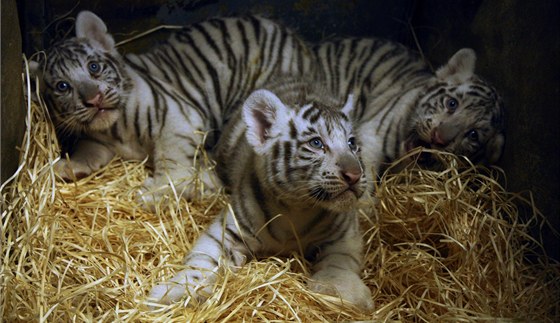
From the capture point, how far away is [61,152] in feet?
12.5

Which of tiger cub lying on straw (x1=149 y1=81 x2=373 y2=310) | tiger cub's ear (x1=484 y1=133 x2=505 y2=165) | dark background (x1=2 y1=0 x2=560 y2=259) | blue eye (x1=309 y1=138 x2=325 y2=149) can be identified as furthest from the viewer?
tiger cub's ear (x1=484 y1=133 x2=505 y2=165)

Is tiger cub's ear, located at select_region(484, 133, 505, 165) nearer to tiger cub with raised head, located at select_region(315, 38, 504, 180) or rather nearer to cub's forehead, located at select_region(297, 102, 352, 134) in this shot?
tiger cub with raised head, located at select_region(315, 38, 504, 180)

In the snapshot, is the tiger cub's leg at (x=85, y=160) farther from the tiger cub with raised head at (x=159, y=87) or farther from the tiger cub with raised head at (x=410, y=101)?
the tiger cub with raised head at (x=410, y=101)

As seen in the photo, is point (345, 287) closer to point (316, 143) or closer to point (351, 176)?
point (351, 176)

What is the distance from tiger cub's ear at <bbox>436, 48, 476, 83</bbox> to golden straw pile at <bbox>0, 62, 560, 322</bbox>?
1.60 ft

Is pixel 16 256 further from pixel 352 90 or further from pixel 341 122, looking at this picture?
pixel 352 90

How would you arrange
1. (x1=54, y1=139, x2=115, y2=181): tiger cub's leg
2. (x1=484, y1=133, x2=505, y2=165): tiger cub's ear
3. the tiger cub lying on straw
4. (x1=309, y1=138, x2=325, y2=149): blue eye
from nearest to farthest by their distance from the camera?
the tiger cub lying on straw
(x1=309, y1=138, x2=325, y2=149): blue eye
(x1=484, y1=133, x2=505, y2=165): tiger cub's ear
(x1=54, y1=139, x2=115, y2=181): tiger cub's leg

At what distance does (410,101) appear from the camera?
3838 millimetres

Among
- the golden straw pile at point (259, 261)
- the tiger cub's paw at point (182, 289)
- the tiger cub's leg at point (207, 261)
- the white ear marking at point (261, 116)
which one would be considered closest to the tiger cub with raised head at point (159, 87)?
the golden straw pile at point (259, 261)

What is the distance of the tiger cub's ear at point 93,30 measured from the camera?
12.0 ft

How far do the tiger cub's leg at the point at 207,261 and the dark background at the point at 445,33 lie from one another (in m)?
0.87

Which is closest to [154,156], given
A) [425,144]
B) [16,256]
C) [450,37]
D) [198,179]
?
[198,179]

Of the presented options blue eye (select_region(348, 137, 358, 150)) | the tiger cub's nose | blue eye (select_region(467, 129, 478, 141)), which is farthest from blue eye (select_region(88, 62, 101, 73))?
blue eye (select_region(467, 129, 478, 141))

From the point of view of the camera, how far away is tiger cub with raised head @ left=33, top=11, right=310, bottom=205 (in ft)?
11.6
